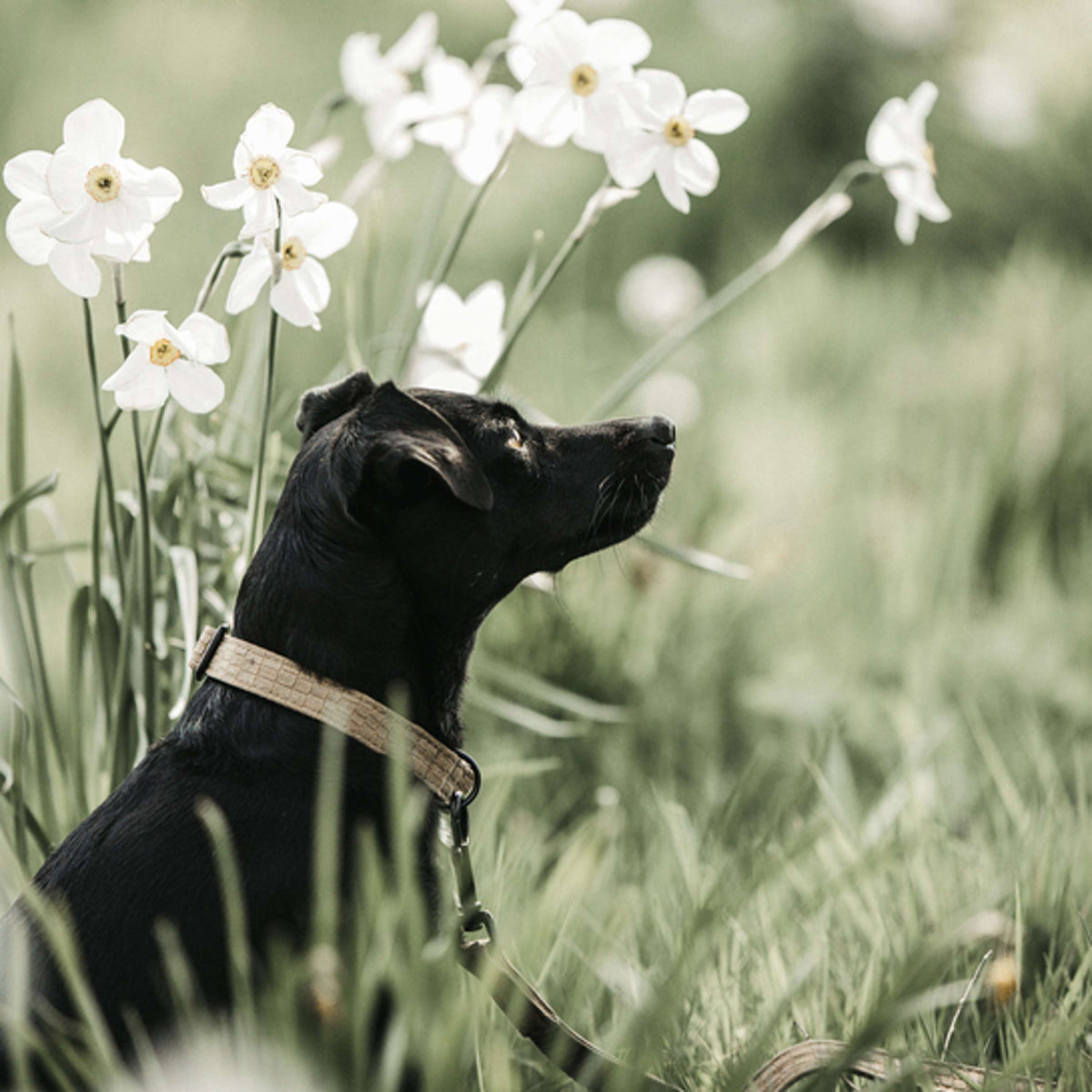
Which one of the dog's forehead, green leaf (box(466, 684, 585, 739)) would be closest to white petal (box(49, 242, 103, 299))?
the dog's forehead

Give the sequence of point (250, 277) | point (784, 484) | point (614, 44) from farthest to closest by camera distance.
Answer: point (784, 484), point (614, 44), point (250, 277)

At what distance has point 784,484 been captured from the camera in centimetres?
420

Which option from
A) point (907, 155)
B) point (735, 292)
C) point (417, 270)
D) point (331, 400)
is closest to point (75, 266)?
point (331, 400)

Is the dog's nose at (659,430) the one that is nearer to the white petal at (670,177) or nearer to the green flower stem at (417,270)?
the white petal at (670,177)

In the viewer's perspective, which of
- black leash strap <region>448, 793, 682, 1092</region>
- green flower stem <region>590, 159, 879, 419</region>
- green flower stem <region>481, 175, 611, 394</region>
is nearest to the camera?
black leash strap <region>448, 793, 682, 1092</region>

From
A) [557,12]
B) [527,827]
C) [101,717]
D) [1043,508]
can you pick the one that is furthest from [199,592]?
[1043,508]

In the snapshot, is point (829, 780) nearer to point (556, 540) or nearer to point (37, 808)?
point (556, 540)

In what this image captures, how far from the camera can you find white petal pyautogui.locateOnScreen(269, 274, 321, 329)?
1798mm

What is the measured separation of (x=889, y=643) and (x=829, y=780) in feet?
2.78

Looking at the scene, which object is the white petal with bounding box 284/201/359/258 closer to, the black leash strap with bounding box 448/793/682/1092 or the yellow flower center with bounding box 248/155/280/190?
the yellow flower center with bounding box 248/155/280/190

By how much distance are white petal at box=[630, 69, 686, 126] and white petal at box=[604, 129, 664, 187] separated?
0.09 ft

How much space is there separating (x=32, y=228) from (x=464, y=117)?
1019mm

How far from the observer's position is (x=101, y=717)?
7.06 ft

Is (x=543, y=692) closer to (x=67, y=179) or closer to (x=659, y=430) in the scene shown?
(x=659, y=430)
